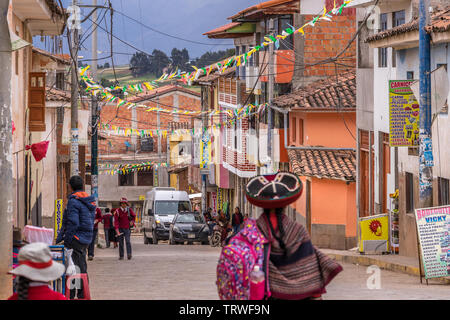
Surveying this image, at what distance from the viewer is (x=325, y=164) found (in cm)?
3328

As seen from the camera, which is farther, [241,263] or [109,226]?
[109,226]

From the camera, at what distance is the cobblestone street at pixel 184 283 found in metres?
13.6

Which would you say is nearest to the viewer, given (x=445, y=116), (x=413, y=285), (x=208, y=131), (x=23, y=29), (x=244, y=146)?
(x=413, y=285)

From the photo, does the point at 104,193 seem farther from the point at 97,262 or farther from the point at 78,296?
the point at 78,296

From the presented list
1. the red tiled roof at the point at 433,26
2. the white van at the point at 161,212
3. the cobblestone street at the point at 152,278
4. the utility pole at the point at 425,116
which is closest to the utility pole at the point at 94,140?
the white van at the point at 161,212

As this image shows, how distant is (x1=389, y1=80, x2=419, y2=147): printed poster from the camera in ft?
66.1

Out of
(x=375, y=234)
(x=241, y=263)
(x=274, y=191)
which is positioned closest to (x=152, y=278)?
(x=375, y=234)

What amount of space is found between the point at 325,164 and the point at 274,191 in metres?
26.1

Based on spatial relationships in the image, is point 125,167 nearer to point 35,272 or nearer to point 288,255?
point 288,255

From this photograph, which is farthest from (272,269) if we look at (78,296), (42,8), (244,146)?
(244,146)

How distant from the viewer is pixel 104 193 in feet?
230

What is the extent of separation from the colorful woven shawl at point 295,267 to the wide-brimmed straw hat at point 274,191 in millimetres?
126

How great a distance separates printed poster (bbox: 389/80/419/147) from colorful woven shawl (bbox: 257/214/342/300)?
524 inches
